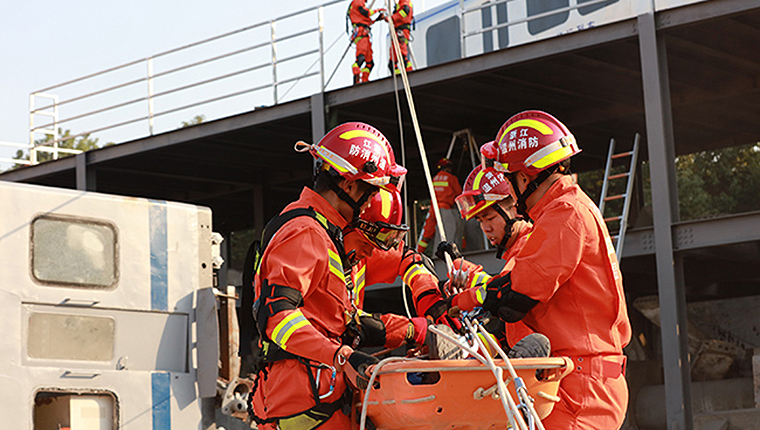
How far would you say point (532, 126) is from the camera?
15.0 ft

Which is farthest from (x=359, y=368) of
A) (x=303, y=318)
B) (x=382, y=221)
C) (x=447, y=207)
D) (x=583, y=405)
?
(x=447, y=207)

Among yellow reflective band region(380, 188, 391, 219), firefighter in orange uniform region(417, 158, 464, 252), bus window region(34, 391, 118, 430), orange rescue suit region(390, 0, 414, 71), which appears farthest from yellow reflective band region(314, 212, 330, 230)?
orange rescue suit region(390, 0, 414, 71)

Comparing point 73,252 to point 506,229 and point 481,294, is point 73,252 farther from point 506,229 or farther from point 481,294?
point 481,294

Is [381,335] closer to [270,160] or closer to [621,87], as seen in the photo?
A: [621,87]

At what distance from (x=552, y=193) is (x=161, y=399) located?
3.33 metres

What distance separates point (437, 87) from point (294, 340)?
34.8 ft

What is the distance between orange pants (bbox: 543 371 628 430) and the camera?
4090 millimetres

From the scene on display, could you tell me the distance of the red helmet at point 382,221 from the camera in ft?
15.2

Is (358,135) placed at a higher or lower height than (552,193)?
higher

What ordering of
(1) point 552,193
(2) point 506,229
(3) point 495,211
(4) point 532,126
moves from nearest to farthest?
(1) point 552,193 < (4) point 532,126 < (2) point 506,229 < (3) point 495,211

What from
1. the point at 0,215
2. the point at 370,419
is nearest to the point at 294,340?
the point at 370,419

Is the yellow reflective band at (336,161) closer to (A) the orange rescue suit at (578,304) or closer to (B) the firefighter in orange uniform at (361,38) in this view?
(A) the orange rescue suit at (578,304)

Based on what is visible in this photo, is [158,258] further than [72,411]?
Yes

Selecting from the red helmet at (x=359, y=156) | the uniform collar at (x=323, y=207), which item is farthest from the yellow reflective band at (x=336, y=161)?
the uniform collar at (x=323, y=207)
